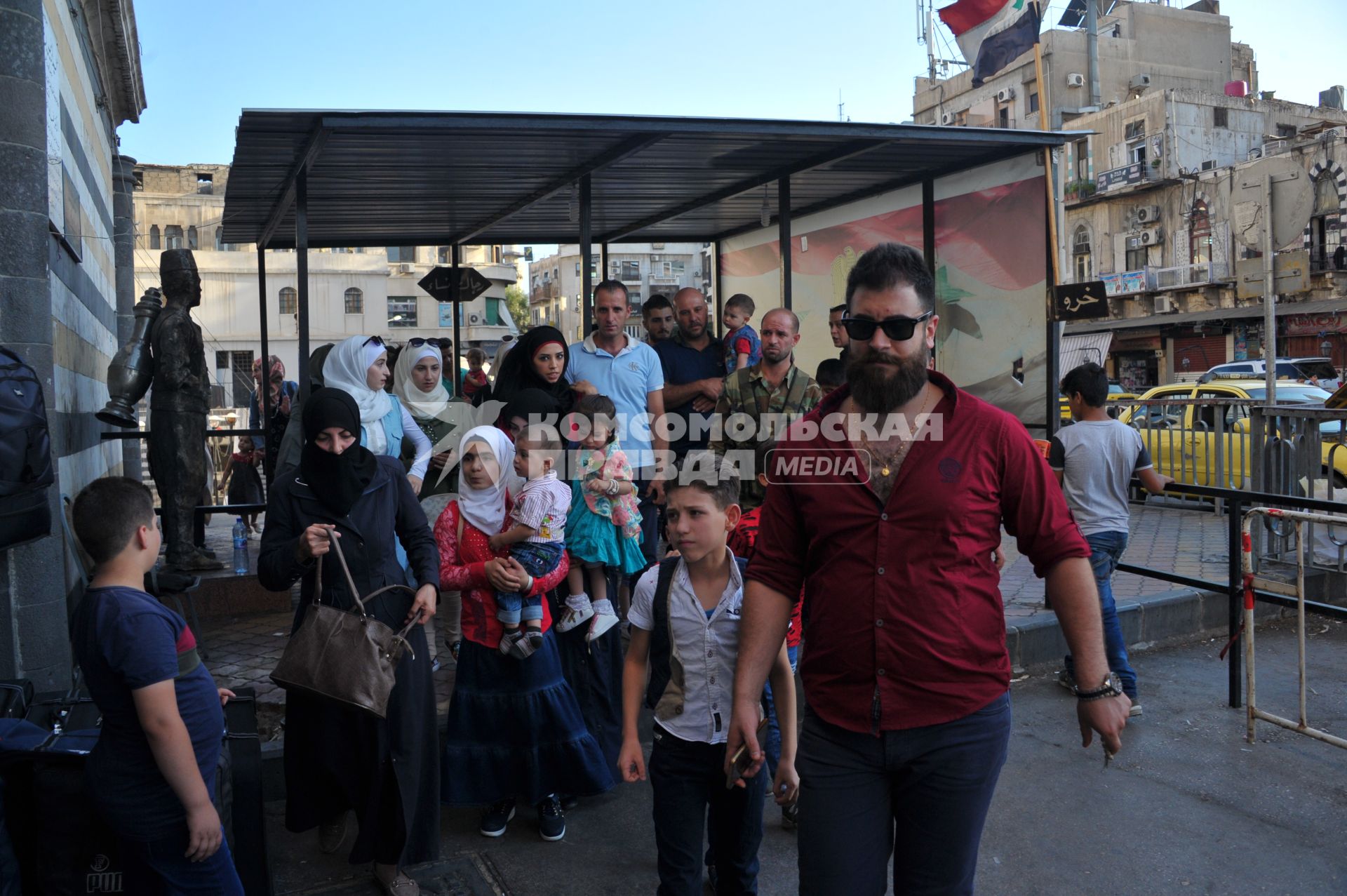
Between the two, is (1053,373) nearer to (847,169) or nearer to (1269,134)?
(847,169)

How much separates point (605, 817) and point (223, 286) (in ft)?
163

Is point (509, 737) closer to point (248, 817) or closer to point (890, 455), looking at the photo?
point (248, 817)

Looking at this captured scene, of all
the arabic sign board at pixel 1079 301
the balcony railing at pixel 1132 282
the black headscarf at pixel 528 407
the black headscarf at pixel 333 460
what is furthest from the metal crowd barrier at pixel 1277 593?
the balcony railing at pixel 1132 282

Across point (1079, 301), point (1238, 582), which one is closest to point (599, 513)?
point (1238, 582)

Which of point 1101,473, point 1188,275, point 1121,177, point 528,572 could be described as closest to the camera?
point 528,572

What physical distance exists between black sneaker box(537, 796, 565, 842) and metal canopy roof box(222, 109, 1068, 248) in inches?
143

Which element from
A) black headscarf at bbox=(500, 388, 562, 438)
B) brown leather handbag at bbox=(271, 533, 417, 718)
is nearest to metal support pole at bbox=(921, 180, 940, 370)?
black headscarf at bbox=(500, 388, 562, 438)

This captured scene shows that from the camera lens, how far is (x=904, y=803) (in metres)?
2.66

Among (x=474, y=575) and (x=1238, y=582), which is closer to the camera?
(x=474, y=575)

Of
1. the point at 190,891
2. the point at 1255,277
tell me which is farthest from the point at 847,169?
the point at 190,891

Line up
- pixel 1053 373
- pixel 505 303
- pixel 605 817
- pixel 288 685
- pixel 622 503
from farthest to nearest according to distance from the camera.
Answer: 1. pixel 505 303
2. pixel 1053 373
3. pixel 622 503
4. pixel 605 817
5. pixel 288 685

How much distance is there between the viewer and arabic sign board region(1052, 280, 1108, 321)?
7.14m

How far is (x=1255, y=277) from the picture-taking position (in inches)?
462

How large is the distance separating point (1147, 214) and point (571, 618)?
4780 cm
